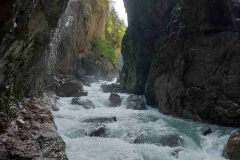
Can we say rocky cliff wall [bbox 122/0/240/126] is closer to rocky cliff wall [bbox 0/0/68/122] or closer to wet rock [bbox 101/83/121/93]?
wet rock [bbox 101/83/121/93]

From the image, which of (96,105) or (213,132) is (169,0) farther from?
(213,132)

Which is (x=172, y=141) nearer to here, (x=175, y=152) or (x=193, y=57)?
(x=175, y=152)

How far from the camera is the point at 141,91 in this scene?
65.4ft

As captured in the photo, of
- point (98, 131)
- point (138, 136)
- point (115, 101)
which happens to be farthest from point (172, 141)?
point (115, 101)

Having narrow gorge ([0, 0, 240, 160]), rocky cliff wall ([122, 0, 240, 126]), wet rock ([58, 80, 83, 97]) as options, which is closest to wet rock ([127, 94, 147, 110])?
narrow gorge ([0, 0, 240, 160])

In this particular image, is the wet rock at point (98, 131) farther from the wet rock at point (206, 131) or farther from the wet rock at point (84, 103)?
the wet rock at point (84, 103)

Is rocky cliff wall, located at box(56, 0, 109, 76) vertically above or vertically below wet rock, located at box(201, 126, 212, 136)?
above

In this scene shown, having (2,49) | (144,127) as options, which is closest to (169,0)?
(144,127)

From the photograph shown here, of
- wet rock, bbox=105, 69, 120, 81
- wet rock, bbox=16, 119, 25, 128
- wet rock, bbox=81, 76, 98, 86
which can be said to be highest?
wet rock, bbox=105, 69, 120, 81

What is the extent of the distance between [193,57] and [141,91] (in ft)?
22.8

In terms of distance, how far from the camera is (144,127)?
1098 cm

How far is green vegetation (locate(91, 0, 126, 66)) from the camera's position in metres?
37.4

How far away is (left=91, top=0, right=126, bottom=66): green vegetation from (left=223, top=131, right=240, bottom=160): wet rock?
30.2 metres

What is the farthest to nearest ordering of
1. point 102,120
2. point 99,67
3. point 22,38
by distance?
point 99,67 < point 102,120 < point 22,38
